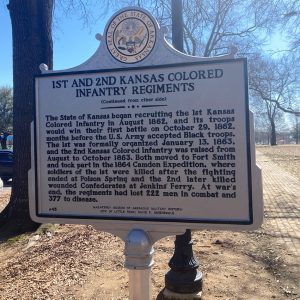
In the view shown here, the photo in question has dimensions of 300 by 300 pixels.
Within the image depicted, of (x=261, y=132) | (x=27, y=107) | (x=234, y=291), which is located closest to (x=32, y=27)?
(x=27, y=107)

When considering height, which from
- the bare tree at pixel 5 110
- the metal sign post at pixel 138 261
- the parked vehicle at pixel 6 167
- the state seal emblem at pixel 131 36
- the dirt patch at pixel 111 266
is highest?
the bare tree at pixel 5 110

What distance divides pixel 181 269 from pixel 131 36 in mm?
2381

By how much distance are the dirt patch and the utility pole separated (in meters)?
0.26

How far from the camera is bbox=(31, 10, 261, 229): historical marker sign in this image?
9.92 ft

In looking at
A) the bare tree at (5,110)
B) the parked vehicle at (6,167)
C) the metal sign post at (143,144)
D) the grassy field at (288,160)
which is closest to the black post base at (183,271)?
the metal sign post at (143,144)

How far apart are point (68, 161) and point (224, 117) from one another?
1.28m

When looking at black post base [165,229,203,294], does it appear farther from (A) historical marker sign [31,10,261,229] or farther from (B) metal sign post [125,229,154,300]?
(A) historical marker sign [31,10,261,229]

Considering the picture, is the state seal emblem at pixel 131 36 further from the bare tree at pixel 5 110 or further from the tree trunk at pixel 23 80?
the bare tree at pixel 5 110

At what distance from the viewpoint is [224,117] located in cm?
305

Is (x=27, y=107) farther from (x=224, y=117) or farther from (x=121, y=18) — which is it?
(x=224, y=117)

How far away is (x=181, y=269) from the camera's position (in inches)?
167

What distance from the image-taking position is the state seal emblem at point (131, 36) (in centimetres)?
315

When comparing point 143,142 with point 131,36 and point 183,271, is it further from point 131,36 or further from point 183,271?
point 183,271

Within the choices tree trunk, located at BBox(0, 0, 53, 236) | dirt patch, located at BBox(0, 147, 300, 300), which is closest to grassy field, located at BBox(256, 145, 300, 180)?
dirt patch, located at BBox(0, 147, 300, 300)
